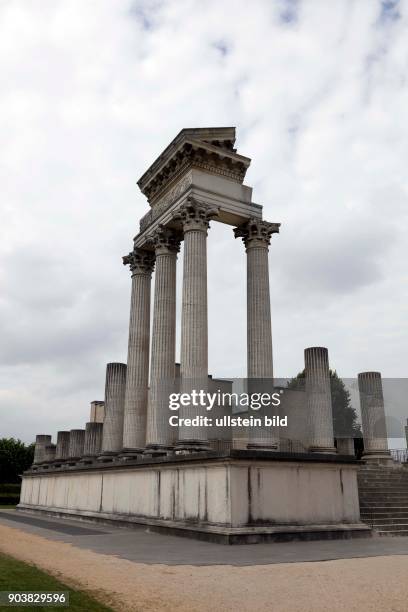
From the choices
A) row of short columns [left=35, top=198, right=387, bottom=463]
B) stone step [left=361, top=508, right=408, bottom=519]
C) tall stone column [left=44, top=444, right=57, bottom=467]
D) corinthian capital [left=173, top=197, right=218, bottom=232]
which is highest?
corinthian capital [left=173, top=197, right=218, bottom=232]

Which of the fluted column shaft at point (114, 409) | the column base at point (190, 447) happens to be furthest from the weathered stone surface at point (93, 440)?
the column base at point (190, 447)

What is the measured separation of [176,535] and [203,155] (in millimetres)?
18249

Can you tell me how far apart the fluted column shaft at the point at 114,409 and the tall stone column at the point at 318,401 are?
11211 mm

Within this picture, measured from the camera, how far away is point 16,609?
271 inches

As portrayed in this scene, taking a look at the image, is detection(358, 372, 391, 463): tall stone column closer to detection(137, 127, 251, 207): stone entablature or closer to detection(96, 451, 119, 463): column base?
detection(96, 451, 119, 463): column base

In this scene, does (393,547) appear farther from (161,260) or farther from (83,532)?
(161,260)

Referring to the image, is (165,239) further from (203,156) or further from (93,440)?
(93,440)

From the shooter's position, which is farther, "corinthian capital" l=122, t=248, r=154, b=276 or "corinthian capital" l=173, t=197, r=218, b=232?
"corinthian capital" l=122, t=248, r=154, b=276

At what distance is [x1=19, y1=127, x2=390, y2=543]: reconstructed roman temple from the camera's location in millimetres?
18516

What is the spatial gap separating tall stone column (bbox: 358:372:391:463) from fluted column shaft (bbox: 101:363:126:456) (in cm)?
1544

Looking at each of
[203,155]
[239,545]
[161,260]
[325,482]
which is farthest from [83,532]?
[203,155]

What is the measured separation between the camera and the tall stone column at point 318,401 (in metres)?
29.5

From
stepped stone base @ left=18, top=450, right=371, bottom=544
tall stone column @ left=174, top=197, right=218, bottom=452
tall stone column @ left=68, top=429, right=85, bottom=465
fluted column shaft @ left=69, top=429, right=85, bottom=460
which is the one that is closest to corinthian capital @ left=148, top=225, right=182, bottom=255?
tall stone column @ left=174, top=197, right=218, bottom=452

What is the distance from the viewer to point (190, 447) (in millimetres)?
22844
